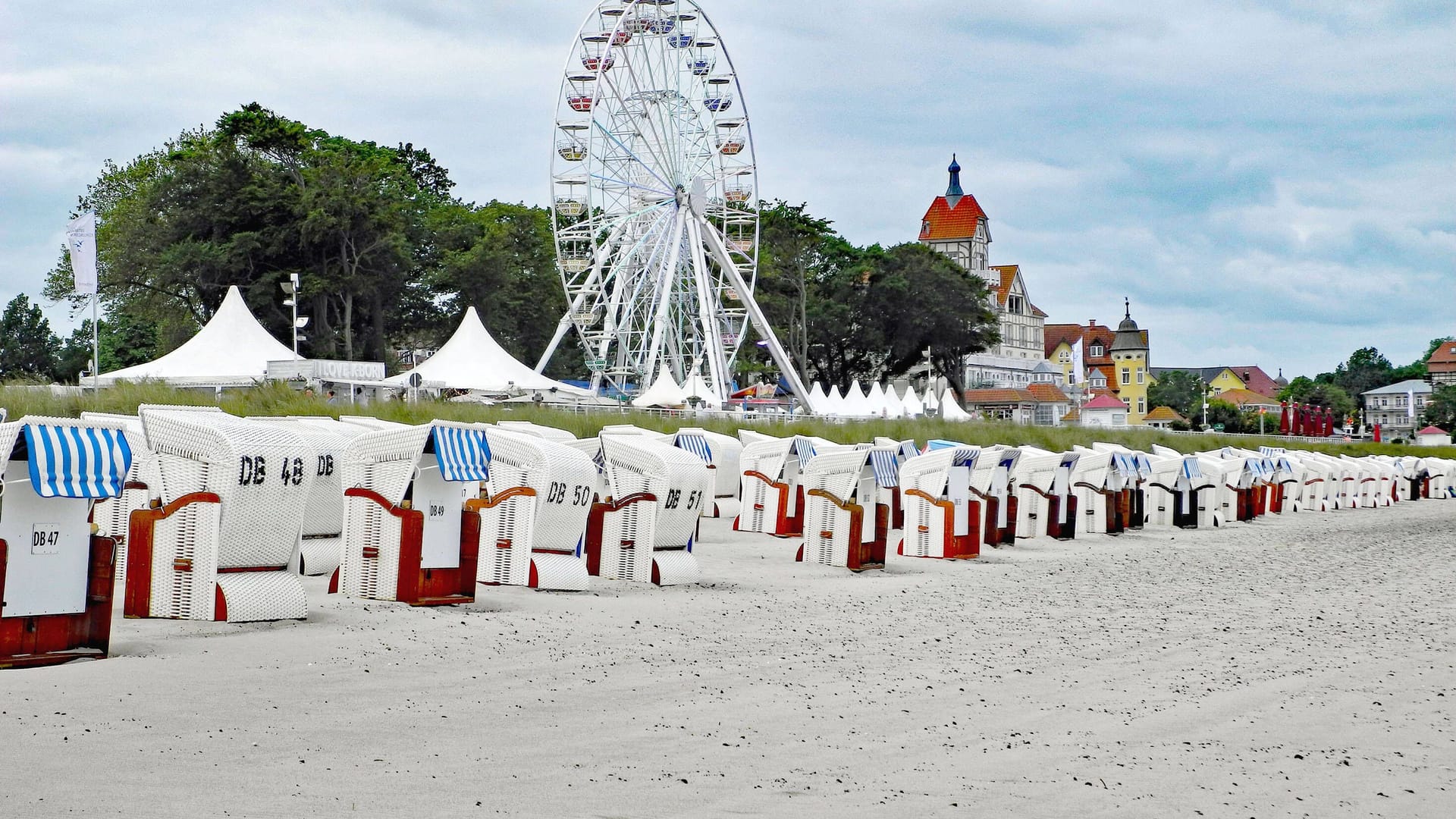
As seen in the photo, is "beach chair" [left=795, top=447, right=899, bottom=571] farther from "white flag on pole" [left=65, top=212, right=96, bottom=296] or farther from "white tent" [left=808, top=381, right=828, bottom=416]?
"white tent" [left=808, top=381, right=828, bottom=416]

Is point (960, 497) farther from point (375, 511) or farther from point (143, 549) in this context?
point (143, 549)

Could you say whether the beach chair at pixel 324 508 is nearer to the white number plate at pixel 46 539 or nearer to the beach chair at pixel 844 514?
the white number plate at pixel 46 539

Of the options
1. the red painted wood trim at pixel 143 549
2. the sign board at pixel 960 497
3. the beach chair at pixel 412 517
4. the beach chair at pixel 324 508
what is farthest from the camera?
the sign board at pixel 960 497

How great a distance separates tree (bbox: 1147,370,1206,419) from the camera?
156 meters

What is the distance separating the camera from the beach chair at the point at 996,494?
19.5 meters

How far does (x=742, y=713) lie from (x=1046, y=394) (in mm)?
117761

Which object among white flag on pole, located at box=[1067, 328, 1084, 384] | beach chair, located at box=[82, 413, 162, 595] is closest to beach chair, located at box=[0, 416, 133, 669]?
beach chair, located at box=[82, 413, 162, 595]

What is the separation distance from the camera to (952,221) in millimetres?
132875

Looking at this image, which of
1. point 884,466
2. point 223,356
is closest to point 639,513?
point 884,466

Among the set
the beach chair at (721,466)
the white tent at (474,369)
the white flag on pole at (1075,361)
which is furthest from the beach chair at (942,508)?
the white flag on pole at (1075,361)

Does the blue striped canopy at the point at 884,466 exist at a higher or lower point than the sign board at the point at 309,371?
lower

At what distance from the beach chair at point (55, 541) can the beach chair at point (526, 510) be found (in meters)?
3.93

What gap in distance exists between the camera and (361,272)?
5825 centimetres

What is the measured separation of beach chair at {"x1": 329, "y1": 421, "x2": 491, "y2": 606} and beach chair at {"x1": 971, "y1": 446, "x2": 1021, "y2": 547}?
360 inches
